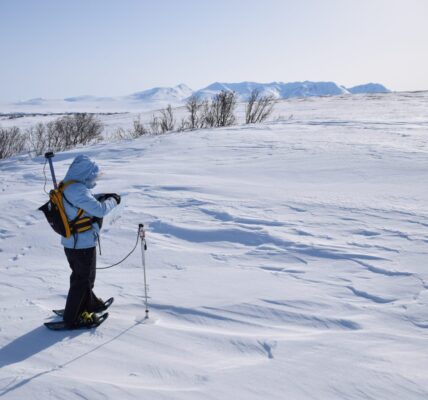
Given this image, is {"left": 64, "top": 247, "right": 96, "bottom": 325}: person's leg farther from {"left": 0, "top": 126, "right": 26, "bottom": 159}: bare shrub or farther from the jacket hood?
{"left": 0, "top": 126, "right": 26, "bottom": 159}: bare shrub

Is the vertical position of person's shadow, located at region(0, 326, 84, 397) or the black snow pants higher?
the black snow pants

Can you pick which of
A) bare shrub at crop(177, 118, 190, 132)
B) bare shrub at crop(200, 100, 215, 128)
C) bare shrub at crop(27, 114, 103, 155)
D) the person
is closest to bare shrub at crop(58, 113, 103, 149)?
bare shrub at crop(27, 114, 103, 155)

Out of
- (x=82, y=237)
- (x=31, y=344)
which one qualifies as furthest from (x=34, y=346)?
(x=82, y=237)

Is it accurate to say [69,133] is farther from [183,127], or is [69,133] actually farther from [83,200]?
[83,200]

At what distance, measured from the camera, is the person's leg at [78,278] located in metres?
3.77

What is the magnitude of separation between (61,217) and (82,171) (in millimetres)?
445

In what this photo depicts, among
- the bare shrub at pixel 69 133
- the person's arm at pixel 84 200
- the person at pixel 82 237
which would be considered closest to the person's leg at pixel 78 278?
the person at pixel 82 237

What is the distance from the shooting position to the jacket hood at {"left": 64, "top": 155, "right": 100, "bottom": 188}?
142 inches

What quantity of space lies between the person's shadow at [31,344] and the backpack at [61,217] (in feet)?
3.05

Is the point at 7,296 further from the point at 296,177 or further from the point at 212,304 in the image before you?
the point at 296,177

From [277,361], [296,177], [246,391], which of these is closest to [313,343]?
[277,361]

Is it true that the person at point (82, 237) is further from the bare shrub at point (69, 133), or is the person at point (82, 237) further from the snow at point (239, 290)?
the bare shrub at point (69, 133)

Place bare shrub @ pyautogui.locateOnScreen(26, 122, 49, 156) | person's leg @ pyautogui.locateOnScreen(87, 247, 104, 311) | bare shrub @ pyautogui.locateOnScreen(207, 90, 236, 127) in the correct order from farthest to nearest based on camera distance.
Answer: bare shrub @ pyautogui.locateOnScreen(26, 122, 49, 156) < bare shrub @ pyautogui.locateOnScreen(207, 90, 236, 127) < person's leg @ pyautogui.locateOnScreen(87, 247, 104, 311)

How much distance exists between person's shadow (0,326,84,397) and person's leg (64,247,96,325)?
0.16 m
